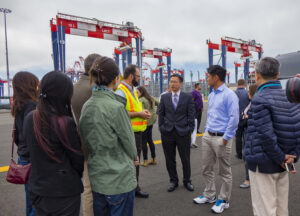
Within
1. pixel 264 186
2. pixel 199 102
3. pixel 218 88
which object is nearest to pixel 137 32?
pixel 199 102

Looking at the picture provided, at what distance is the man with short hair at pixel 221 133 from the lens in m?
2.87

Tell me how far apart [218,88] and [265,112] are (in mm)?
1180

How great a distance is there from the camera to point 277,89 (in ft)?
6.43

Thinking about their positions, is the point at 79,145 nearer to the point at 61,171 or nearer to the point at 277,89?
the point at 61,171

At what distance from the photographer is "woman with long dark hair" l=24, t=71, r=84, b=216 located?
1430 millimetres

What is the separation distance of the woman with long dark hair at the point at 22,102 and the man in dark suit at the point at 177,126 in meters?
2.04

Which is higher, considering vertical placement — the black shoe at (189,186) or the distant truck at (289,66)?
the distant truck at (289,66)

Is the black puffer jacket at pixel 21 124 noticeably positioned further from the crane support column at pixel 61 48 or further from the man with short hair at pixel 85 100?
the crane support column at pixel 61 48

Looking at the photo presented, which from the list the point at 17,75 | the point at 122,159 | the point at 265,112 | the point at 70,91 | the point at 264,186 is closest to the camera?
the point at 70,91

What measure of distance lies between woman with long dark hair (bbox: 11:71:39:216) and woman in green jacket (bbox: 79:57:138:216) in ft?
2.65

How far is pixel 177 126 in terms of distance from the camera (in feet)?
11.6

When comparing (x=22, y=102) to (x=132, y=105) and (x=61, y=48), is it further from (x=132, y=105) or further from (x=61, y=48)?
(x=61, y=48)

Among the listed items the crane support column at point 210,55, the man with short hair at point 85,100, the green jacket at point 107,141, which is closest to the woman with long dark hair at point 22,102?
the man with short hair at point 85,100

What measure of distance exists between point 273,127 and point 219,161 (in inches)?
47.9
